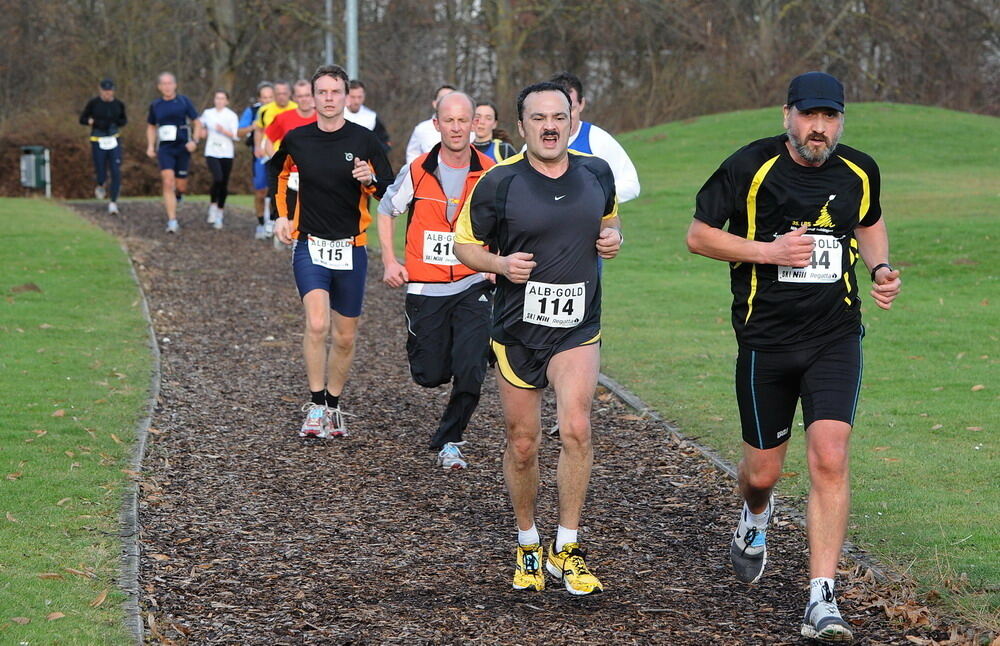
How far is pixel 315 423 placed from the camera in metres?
9.10

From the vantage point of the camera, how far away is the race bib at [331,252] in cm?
892

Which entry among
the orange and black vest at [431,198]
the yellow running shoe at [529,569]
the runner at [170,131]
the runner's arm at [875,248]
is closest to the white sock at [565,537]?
the yellow running shoe at [529,569]

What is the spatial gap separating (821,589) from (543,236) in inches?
73.3

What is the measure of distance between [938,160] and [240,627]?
31367 millimetres

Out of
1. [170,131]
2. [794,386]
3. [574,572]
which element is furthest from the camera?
[170,131]

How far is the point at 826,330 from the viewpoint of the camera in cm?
546

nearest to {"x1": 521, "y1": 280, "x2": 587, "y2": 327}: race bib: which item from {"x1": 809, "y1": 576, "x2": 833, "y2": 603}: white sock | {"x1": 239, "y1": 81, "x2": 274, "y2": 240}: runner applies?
{"x1": 809, "y1": 576, "x2": 833, "y2": 603}: white sock

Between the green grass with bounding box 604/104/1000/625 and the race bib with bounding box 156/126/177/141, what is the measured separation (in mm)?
7116

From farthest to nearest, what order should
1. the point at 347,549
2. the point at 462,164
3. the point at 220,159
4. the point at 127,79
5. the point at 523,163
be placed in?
1. the point at 127,79
2. the point at 220,159
3. the point at 462,164
4. the point at 347,549
5. the point at 523,163

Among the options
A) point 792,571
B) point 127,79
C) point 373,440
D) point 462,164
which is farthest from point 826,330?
point 127,79

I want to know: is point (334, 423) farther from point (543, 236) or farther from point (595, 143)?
point (543, 236)

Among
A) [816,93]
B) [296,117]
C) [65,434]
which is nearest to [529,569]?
[816,93]

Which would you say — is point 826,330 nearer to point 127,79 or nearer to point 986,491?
point 986,491

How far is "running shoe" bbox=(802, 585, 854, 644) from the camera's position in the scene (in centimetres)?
492
